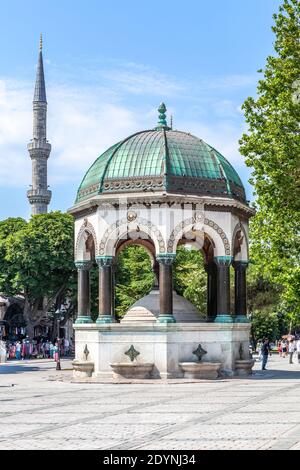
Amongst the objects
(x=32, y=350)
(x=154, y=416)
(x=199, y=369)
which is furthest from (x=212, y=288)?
(x=32, y=350)

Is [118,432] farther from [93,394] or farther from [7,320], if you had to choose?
[7,320]

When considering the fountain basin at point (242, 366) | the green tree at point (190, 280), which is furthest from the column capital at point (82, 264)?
the green tree at point (190, 280)

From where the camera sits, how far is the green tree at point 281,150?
21906 millimetres

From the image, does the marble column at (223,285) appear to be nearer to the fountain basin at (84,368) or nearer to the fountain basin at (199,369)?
the fountain basin at (199,369)

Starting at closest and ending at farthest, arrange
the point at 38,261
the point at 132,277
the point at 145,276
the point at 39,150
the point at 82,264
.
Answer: the point at 82,264 → the point at 38,261 → the point at 145,276 → the point at 132,277 → the point at 39,150

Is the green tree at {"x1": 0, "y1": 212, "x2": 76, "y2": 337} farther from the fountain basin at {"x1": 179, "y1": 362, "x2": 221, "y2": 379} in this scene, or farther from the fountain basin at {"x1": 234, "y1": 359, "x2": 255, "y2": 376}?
the fountain basin at {"x1": 179, "y1": 362, "x2": 221, "y2": 379}

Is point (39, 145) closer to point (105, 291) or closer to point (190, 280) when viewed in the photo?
point (190, 280)

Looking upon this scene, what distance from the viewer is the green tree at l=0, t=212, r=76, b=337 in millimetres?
45375

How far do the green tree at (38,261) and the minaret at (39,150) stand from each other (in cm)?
3548

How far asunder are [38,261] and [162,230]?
23438mm

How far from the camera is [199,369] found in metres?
22.5

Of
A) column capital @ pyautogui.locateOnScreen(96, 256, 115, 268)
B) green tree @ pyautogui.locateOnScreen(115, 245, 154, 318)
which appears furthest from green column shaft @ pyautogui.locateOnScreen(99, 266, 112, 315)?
green tree @ pyautogui.locateOnScreen(115, 245, 154, 318)

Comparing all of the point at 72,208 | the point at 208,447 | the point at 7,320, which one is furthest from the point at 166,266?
the point at 7,320
